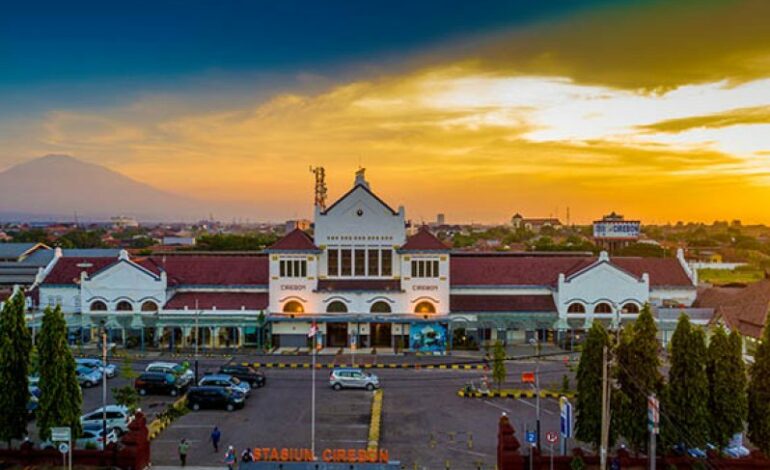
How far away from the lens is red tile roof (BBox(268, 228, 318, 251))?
2379 inches

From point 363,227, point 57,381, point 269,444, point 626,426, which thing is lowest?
point 269,444

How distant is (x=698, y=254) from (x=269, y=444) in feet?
493

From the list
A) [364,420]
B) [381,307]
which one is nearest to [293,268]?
[381,307]

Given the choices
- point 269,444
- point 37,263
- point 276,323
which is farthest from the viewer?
point 37,263

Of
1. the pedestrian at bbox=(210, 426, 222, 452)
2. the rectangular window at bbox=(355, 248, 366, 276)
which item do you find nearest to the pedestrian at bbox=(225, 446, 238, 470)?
the pedestrian at bbox=(210, 426, 222, 452)

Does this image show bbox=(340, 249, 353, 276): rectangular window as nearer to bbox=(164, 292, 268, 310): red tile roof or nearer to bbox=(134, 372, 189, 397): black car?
bbox=(164, 292, 268, 310): red tile roof

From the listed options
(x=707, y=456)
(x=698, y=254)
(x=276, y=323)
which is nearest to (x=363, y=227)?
(x=276, y=323)

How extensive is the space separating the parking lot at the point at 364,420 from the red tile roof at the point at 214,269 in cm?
1687

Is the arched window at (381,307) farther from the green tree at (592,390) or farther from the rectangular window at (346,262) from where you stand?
the green tree at (592,390)

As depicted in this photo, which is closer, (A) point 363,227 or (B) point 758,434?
(B) point 758,434

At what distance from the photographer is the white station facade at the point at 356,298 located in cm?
5894

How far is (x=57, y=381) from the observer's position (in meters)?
30.0

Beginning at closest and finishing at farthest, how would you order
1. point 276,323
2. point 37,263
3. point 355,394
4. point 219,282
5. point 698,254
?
point 355,394 < point 276,323 < point 219,282 < point 37,263 < point 698,254

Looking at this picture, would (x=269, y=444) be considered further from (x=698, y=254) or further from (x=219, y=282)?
(x=698, y=254)
